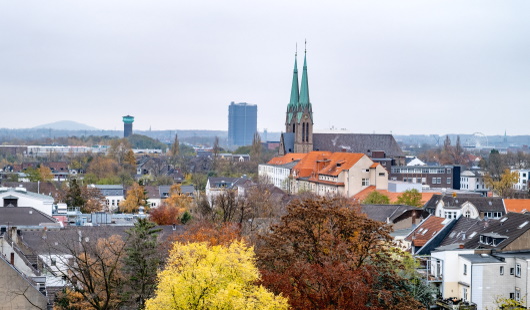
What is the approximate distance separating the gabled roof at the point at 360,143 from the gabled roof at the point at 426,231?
8266cm

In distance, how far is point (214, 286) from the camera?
2883 cm

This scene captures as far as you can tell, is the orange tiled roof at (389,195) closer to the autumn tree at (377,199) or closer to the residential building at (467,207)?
the autumn tree at (377,199)

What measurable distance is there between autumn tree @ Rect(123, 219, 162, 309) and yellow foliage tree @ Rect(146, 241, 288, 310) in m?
7.07

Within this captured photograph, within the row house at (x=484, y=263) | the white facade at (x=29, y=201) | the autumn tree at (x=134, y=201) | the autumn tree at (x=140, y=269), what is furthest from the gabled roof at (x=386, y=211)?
the autumn tree at (x=134, y=201)

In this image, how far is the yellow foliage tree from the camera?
27438 mm

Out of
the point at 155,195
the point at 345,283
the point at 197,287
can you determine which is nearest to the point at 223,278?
the point at 197,287

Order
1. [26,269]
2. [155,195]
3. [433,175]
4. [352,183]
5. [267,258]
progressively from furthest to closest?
[433,175] → [155,195] → [352,183] → [26,269] → [267,258]

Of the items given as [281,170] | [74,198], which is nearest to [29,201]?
[74,198]

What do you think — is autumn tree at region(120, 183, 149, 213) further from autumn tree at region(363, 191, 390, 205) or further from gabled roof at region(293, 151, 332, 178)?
gabled roof at region(293, 151, 332, 178)

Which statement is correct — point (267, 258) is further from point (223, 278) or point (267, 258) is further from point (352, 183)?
point (352, 183)

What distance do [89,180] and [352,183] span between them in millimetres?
48438

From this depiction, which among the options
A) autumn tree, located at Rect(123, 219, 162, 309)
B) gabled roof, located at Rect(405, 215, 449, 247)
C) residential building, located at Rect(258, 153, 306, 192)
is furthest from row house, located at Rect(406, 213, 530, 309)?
residential building, located at Rect(258, 153, 306, 192)

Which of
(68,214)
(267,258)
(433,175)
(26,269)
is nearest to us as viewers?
(267,258)

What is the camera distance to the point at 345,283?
30.9 meters
